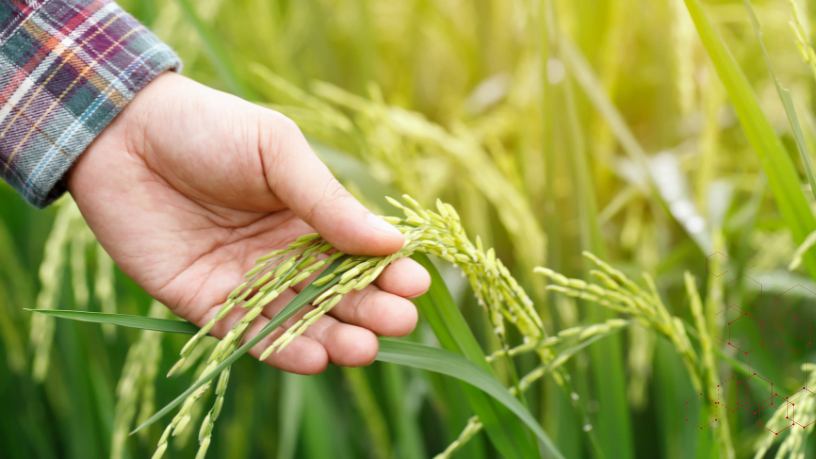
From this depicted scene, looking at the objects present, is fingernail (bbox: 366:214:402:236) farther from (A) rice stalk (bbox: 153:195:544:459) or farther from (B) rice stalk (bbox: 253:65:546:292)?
(B) rice stalk (bbox: 253:65:546:292)

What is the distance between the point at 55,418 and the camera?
3.83 feet

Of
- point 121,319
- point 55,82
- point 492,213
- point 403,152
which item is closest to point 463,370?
point 121,319

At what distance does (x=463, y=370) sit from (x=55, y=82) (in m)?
0.71

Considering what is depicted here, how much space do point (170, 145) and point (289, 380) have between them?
49 cm

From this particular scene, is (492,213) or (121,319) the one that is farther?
(492,213)

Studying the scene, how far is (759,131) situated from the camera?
46 cm

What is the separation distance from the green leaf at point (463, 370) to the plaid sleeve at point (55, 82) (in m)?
0.55

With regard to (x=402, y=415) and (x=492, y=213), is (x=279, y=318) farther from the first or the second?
(x=492, y=213)

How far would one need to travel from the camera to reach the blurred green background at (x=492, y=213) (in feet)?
2.40

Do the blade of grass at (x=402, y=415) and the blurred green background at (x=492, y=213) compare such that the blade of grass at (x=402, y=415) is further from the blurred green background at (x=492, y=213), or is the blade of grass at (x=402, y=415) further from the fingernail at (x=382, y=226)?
the fingernail at (x=382, y=226)

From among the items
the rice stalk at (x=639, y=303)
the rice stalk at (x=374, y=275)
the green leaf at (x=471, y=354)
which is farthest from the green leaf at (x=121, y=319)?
the rice stalk at (x=639, y=303)

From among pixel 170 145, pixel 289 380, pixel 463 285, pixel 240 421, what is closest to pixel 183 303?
pixel 170 145

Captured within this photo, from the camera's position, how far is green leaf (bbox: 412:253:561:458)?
1.68ft

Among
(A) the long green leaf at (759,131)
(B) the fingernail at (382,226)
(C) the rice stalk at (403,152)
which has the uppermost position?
(A) the long green leaf at (759,131)
